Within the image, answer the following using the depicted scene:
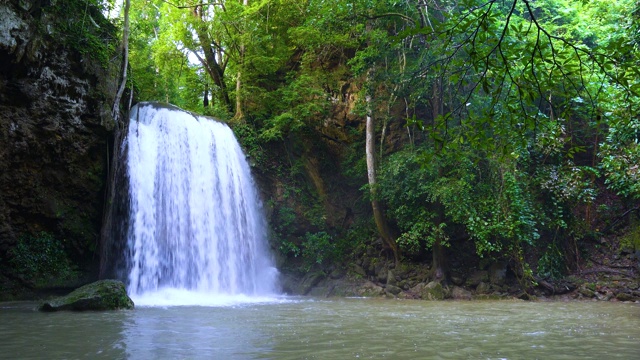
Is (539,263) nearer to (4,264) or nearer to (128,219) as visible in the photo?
(128,219)

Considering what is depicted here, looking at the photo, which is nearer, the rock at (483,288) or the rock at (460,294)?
the rock at (460,294)

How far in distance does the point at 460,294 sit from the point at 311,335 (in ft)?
26.0

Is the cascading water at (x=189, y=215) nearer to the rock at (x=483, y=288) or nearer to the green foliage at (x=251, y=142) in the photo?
the green foliage at (x=251, y=142)

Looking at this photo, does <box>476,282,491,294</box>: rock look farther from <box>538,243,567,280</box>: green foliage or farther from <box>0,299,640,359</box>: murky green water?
<box>0,299,640,359</box>: murky green water

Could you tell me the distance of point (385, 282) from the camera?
1338 centimetres

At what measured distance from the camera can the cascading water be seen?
1116 centimetres

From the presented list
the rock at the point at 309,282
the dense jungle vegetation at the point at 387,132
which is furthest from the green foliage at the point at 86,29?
the rock at the point at 309,282

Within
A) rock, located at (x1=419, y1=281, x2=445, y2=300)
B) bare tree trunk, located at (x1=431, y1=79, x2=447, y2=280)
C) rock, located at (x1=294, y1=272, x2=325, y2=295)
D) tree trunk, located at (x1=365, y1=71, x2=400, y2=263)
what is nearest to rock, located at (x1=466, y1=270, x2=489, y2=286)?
bare tree trunk, located at (x1=431, y1=79, x2=447, y2=280)

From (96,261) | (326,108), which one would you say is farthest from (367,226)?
(96,261)

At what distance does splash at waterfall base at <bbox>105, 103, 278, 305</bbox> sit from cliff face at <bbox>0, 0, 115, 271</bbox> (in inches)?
36.7

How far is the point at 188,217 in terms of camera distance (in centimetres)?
1227

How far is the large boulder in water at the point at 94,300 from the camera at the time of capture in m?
7.56

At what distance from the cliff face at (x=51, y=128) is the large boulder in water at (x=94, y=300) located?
11.7 feet

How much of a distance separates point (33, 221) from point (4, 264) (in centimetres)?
107
